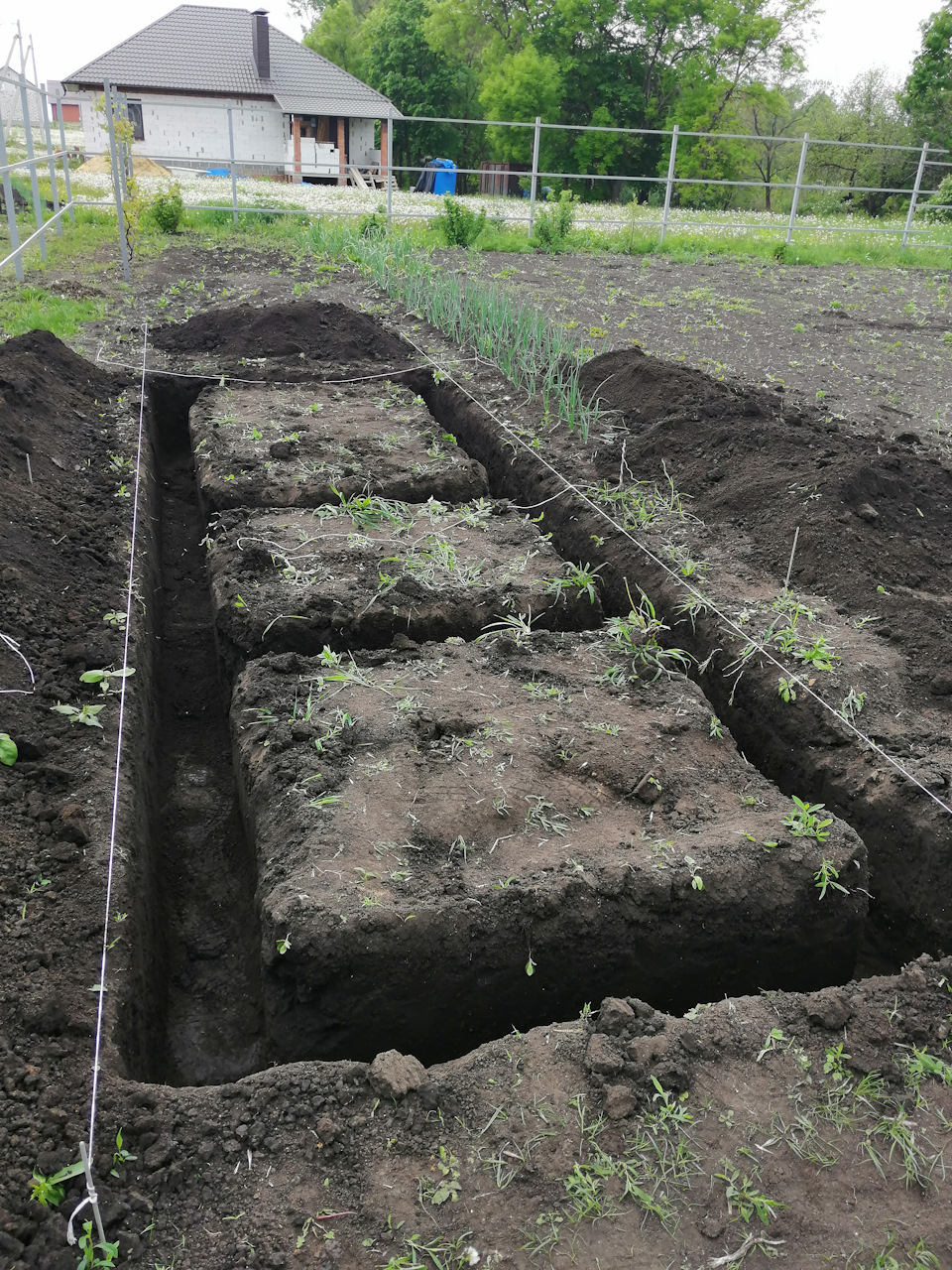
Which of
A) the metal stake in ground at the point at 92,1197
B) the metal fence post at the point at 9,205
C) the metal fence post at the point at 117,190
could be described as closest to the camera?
the metal stake in ground at the point at 92,1197

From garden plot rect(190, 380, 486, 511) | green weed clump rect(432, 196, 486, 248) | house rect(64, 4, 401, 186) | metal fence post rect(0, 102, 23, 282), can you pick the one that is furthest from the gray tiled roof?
garden plot rect(190, 380, 486, 511)

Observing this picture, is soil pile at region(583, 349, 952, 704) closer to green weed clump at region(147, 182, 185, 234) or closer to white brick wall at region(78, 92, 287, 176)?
green weed clump at region(147, 182, 185, 234)

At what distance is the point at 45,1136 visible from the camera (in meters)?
1.67

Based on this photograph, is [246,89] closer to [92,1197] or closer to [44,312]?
[44,312]

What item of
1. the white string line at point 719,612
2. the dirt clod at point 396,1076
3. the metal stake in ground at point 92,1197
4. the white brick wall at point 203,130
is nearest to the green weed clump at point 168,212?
the white string line at point 719,612

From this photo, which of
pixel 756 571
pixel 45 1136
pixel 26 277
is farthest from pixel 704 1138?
pixel 26 277

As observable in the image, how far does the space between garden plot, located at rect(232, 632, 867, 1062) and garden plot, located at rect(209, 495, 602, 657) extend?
1.60 feet

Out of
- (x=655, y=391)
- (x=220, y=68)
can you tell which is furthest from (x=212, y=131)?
(x=655, y=391)

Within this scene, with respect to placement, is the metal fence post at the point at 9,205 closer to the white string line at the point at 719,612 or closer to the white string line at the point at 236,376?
the white string line at the point at 236,376

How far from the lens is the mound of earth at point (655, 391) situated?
5.42 metres

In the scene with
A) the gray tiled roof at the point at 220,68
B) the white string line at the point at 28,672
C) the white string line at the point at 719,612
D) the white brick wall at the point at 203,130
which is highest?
the gray tiled roof at the point at 220,68

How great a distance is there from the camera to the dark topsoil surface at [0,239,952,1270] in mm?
1555

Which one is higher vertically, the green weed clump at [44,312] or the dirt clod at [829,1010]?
the green weed clump at [44,312]

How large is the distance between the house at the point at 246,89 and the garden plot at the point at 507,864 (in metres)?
33.8
